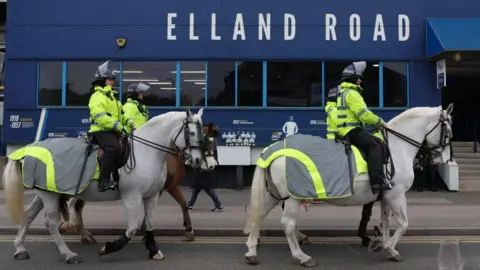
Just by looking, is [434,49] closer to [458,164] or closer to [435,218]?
[458,164]

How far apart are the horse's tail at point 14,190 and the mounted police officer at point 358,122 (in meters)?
4.64

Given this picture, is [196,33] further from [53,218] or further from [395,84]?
[53,218]

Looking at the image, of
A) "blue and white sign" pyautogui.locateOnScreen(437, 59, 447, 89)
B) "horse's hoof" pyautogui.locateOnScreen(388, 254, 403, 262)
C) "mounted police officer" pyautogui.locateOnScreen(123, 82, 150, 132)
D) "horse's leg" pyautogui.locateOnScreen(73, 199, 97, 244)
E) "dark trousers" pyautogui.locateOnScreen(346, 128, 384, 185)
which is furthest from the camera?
"blue and white sign" pyautogui.locateOnScreen(437, 59, 447, 89)

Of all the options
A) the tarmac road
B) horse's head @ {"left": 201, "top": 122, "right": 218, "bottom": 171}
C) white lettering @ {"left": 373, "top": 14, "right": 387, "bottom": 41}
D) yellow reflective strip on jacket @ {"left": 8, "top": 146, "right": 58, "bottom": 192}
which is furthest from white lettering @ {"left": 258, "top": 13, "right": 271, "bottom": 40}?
yellow reflective strip on jacket @ {"left": 8, "top": 146, "right": 58, "bottom": 192}

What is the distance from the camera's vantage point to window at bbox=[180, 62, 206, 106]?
16.1 metres

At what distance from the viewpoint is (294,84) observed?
1617 centimetres

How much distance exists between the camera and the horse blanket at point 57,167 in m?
6.51

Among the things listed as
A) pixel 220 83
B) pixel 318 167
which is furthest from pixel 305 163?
pixel 220 83

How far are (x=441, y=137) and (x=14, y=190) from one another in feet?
20.2

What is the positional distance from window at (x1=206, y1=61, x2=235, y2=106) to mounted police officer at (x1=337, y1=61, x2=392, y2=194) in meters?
9.29

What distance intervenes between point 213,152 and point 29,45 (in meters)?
11.5

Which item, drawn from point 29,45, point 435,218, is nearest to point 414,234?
point 435,218

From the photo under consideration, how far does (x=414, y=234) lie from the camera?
879 cm

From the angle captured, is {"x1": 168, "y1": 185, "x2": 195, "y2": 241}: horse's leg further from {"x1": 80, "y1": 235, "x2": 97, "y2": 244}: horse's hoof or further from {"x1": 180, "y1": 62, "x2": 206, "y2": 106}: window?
{"x1": 180, "y1": 62, "x2": 206, "y2": 106}: window
